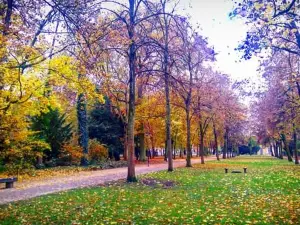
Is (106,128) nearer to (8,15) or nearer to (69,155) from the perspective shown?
(69,155)

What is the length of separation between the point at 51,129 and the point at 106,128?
8.63 meters

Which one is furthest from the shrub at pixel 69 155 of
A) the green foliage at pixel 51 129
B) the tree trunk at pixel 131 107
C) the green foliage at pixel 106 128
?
the tree trunk at pixel 131 107

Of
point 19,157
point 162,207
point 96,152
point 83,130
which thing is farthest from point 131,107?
point 96,152

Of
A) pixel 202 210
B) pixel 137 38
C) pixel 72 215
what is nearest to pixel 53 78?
pixel 137 38

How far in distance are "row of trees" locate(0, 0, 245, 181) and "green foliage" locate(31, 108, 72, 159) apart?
1.73ft

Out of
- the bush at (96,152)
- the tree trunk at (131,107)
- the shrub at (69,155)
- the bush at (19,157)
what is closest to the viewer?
the tree trunk at (131,107)

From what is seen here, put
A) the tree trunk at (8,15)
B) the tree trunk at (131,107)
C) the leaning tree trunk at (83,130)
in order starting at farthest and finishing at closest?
the leaning tree trunk at (83,130) < the tree trunk at (131,107) < the tree trunk at (8,15)

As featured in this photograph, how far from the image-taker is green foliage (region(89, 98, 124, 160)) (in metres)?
38.1

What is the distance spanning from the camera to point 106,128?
1495 inches

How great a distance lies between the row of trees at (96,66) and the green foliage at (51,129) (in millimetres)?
529

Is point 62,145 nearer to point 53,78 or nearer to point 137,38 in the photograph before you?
point 53,78

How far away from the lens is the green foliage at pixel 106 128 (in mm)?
38125

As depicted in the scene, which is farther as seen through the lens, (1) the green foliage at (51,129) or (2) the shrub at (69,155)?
(2) the shrub at (69,155)

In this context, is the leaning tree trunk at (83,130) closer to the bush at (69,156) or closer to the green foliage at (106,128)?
the bush at (69,156)
